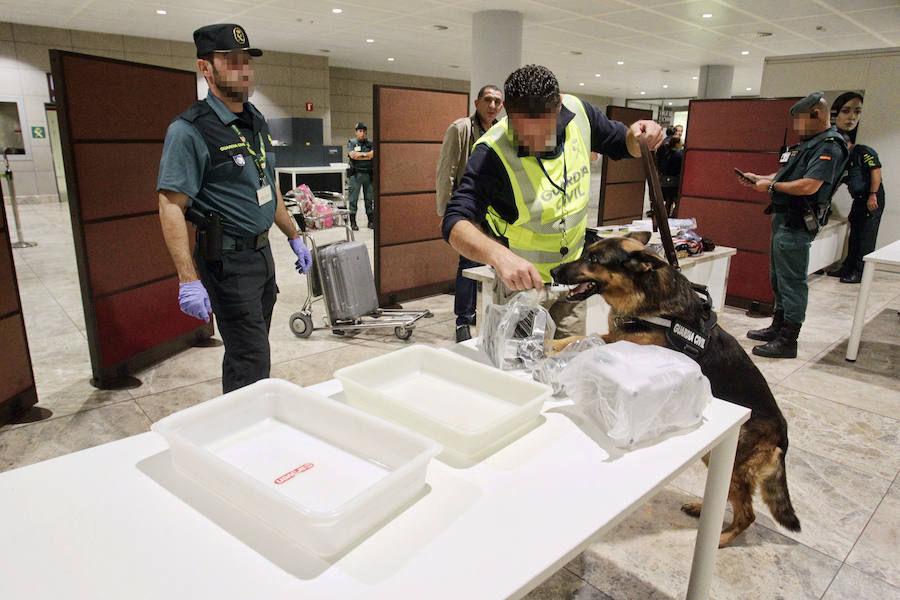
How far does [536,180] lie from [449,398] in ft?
2.79

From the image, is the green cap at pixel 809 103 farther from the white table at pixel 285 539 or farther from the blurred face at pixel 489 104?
the white table at pixel 285 539

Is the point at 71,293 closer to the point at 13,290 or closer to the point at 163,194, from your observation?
the point at 13,290

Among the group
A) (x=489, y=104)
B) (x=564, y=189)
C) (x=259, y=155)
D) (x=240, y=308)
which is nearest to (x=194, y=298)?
(x=240, y=308)

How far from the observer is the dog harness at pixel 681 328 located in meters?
1.69

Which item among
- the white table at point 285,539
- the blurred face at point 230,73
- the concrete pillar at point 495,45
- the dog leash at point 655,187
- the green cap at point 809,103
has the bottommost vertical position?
the white table at point 285,539

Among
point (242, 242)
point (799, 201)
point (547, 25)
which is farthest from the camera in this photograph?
point (547, 25)

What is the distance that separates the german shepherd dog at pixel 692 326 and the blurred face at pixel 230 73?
1402 millimetres

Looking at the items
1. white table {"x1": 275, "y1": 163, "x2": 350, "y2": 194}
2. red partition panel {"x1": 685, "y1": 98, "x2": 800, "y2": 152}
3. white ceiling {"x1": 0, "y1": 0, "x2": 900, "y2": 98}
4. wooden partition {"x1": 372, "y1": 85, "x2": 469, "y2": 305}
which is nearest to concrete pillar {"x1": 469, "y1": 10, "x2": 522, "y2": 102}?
white ceiling {"x1": 0, "y1": 0, "x2": 900, "y2": 98}

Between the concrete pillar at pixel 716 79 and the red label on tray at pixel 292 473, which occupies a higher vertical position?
the concrete pillar at pixel 716 79

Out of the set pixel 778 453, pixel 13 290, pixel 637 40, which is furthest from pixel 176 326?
pixel 637 40

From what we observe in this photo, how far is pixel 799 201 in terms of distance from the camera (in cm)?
384

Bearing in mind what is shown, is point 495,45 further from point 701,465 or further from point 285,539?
point 285,539

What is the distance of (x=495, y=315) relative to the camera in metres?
1.59

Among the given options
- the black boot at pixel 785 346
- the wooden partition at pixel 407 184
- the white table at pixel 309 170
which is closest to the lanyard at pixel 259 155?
the wooden partition at pixel 407 184
